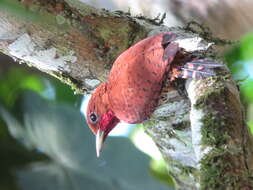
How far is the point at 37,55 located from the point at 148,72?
29 cm

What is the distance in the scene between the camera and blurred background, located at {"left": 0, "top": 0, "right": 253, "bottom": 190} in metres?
1.77

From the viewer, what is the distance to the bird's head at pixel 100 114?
0.91 meters

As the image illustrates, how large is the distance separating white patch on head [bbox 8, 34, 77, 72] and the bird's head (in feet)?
0.33

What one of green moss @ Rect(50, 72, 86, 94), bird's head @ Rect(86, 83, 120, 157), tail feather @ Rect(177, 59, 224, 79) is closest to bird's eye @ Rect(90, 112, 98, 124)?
bird's head @ Rect(86, 83, 120, 157)

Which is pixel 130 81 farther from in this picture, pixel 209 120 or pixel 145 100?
pixel 209 120

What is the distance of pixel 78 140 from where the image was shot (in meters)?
1.91

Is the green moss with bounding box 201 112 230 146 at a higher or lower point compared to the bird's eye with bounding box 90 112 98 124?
higher

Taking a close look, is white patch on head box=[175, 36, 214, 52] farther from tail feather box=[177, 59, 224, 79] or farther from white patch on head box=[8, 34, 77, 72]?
white patch on head box=[8, 34, 77, 72]

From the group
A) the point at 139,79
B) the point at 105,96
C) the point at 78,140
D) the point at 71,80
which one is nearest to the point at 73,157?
the point at 78,140

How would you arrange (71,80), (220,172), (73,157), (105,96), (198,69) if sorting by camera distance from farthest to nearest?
(73,157) → (71,80) → (105,96) → (198,69) → (220,172)

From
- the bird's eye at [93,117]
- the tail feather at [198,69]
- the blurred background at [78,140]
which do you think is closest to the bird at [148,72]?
the tail feather at [198,69]

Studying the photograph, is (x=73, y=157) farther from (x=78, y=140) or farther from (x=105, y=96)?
(x=105, y=96)

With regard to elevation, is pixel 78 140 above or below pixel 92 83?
below

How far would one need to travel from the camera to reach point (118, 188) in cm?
185
